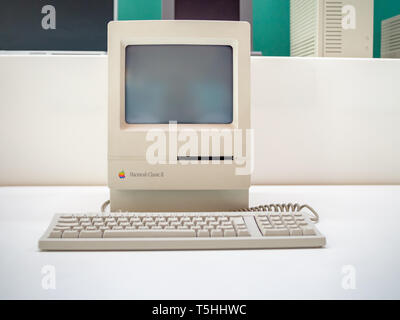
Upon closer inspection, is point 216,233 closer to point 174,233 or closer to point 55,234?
point 174,233

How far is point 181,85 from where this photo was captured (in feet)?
3.08

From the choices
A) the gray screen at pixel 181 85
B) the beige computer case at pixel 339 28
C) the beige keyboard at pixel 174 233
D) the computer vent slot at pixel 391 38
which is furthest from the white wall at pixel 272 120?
the beige keyboard at pixel 174 233

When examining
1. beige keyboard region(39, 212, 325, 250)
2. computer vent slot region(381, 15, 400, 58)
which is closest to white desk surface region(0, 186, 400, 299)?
beige keyboard region(39, 212, 325, 250)

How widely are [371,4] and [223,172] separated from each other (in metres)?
0.85

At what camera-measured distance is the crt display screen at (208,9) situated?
153 centimetres

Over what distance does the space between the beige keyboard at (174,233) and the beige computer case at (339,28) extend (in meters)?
0.79

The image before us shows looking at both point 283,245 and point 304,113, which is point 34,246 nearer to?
point 283,245

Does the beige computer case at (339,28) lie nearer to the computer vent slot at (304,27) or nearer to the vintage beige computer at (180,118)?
the computer vent slot at (304,27)

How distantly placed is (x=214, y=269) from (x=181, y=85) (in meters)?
0.49

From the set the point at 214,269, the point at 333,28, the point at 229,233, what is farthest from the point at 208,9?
the point at 214,269

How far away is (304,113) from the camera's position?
136 centimetres

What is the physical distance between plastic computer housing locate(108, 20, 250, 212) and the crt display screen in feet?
2.23
